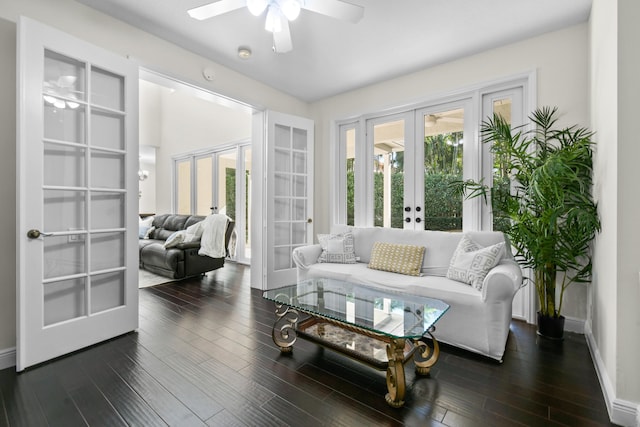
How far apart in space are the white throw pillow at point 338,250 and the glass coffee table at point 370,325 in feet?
2.73

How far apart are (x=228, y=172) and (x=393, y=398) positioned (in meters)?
5.57

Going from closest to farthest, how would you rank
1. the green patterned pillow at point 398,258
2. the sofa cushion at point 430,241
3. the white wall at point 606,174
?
1. the white wall at point 606,174
2. the sofa cushion at point 430,241
3. the green patterned pillow at point 398,258

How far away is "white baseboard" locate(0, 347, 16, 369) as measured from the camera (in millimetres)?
1987

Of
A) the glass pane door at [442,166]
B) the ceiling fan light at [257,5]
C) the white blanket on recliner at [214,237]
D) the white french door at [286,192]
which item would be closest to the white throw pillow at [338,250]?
the white french door at [286,192]

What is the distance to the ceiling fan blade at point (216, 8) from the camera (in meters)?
1.92

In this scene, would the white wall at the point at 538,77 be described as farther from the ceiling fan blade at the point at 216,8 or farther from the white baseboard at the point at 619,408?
the ceiling fan blade at the point at 216,8

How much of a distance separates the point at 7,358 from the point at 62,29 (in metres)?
2.41

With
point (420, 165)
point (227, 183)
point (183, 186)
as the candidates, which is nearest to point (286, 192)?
point (420, 165)

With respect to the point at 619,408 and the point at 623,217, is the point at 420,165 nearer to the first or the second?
the point at 623,217

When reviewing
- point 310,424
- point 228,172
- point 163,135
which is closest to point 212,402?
point 310,424

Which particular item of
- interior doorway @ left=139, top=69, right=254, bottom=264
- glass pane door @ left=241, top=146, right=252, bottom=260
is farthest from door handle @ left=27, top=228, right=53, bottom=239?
glass pane door @ left=241, top=146, right=252, bottom=260

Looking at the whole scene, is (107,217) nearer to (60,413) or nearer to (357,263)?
(60,413)

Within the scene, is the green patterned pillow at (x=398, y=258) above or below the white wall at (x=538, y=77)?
below

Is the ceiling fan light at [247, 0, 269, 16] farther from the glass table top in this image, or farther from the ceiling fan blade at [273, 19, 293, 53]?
the glass table top
